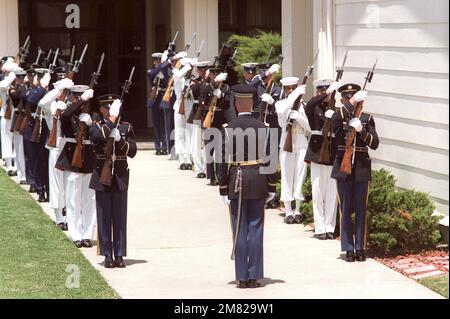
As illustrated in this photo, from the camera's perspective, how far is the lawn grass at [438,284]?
10.8 metres

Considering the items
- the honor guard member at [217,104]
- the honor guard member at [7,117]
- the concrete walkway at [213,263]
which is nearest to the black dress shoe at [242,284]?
the concrete walkway at [213,263]

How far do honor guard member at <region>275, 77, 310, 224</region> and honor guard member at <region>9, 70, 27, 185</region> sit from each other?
497 centimetres

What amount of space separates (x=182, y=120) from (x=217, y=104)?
2.65 m

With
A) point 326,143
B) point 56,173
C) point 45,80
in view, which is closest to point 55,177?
point 56,173

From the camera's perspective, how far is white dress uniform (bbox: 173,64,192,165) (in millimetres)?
20516

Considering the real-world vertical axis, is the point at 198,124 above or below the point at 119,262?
above

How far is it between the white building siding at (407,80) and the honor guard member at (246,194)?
7.49 ft

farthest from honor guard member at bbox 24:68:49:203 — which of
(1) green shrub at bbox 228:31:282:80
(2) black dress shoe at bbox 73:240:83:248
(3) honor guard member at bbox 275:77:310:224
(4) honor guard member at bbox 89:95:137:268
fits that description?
(1) green shrub at bbox 228:31:282:80

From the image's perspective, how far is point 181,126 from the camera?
20875 mm

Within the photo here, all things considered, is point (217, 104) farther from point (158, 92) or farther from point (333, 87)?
point (333, 87)

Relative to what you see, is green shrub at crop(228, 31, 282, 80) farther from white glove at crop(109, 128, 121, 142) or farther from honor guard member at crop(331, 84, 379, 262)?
white glove at crop(109, 128, 121, 142)

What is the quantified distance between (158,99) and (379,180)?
29.8ft

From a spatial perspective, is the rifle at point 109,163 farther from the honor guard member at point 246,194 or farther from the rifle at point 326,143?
the rifle at point 326,143

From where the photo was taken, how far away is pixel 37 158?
17391 mm
